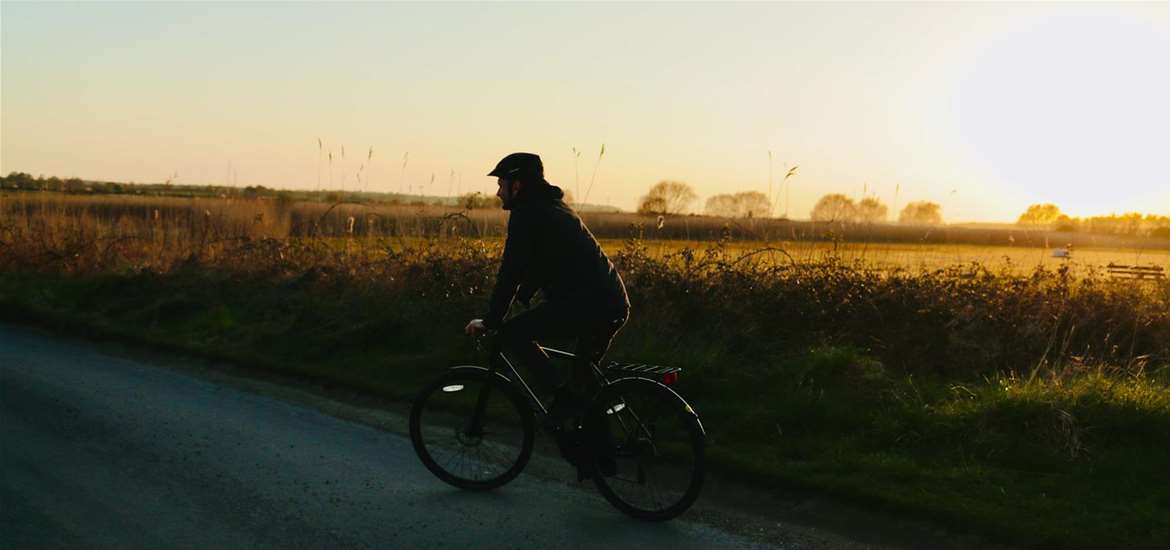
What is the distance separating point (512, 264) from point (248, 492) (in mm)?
2473

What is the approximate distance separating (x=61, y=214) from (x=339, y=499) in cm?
2162

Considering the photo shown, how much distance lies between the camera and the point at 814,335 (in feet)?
35.4

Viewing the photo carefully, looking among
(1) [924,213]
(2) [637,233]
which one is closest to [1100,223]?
(1) [924,213]

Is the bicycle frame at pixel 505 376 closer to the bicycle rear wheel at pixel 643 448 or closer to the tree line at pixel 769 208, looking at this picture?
the bicycle rear wheel at pixel 643 448

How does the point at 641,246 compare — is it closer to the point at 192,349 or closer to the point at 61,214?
the point at 192,349

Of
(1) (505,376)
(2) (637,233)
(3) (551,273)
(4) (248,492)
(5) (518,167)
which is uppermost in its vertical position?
(5) (518,167)

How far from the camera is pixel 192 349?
13.4m

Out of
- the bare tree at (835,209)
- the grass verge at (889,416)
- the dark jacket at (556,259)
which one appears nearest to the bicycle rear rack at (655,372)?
the dark jacket at (556,259)

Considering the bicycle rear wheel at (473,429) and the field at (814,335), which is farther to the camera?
the field at (814,335)

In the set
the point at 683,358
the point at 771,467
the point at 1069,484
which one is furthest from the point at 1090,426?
the point at 683,358

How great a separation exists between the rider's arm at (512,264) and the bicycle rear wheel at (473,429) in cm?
77

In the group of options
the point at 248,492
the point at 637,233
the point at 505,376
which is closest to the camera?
the point at 248,492

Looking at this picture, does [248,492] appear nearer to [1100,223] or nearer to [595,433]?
[595,433]

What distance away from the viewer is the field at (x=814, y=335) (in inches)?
279
